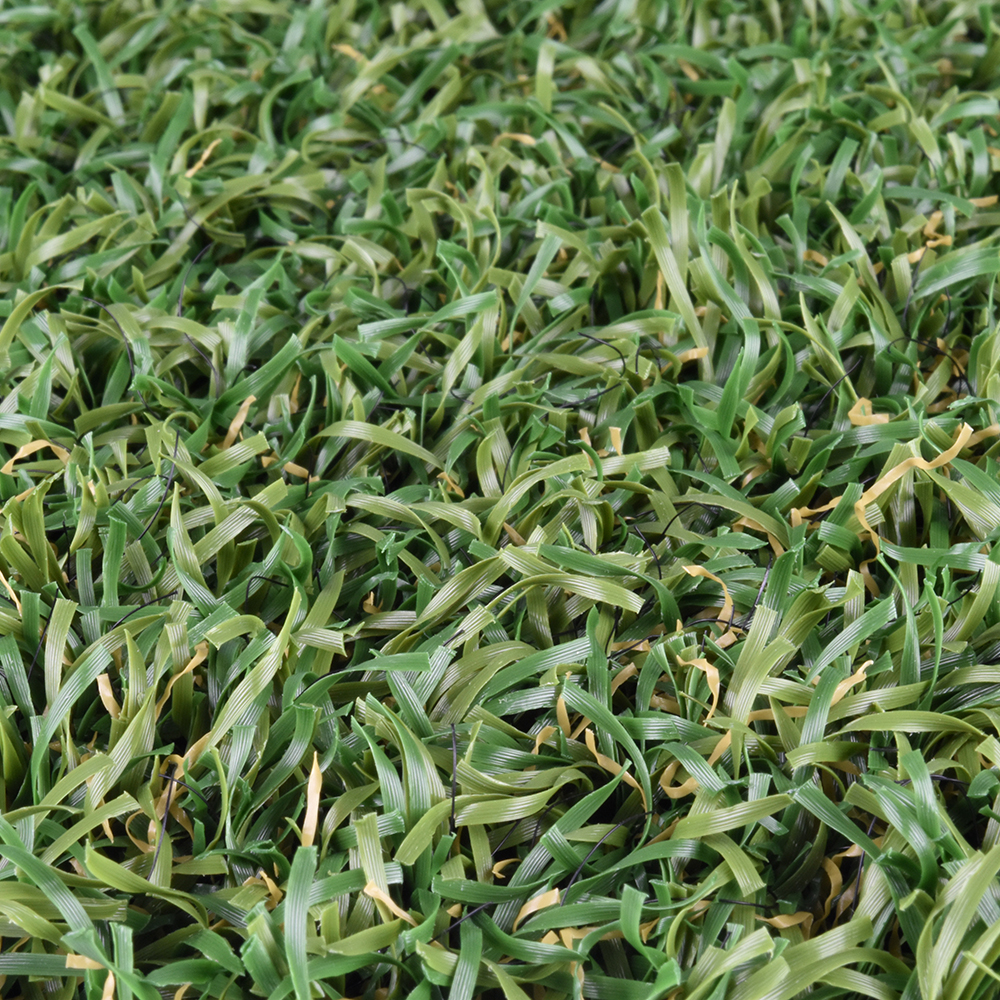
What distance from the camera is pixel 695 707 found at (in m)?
0.87

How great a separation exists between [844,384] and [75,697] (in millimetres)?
821

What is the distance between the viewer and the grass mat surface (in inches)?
29.8

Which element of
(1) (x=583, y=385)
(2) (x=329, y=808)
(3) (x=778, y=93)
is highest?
(3) (x=778, y=93)

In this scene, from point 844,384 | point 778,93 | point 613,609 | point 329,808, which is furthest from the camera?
point 778,93

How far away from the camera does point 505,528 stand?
3.31ft

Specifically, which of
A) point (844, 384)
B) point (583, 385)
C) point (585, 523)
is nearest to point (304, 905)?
point (585, 523)

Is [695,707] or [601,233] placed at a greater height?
[601,233]

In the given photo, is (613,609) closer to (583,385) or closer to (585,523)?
(585,523)

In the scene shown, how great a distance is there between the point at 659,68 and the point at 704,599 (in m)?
1.00

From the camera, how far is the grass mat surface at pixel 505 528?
76 cm

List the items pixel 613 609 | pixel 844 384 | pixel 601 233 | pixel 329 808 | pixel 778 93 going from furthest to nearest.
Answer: pixel 778 93, pixel 601 233, pixel 844 384, pixel 613 609, pixel 329 808

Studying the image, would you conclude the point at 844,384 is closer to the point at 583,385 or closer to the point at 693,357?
the point at 693,357

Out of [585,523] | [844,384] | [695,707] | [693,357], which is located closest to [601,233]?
[693,357]

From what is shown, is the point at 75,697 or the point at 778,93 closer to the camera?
the point at 75,697
